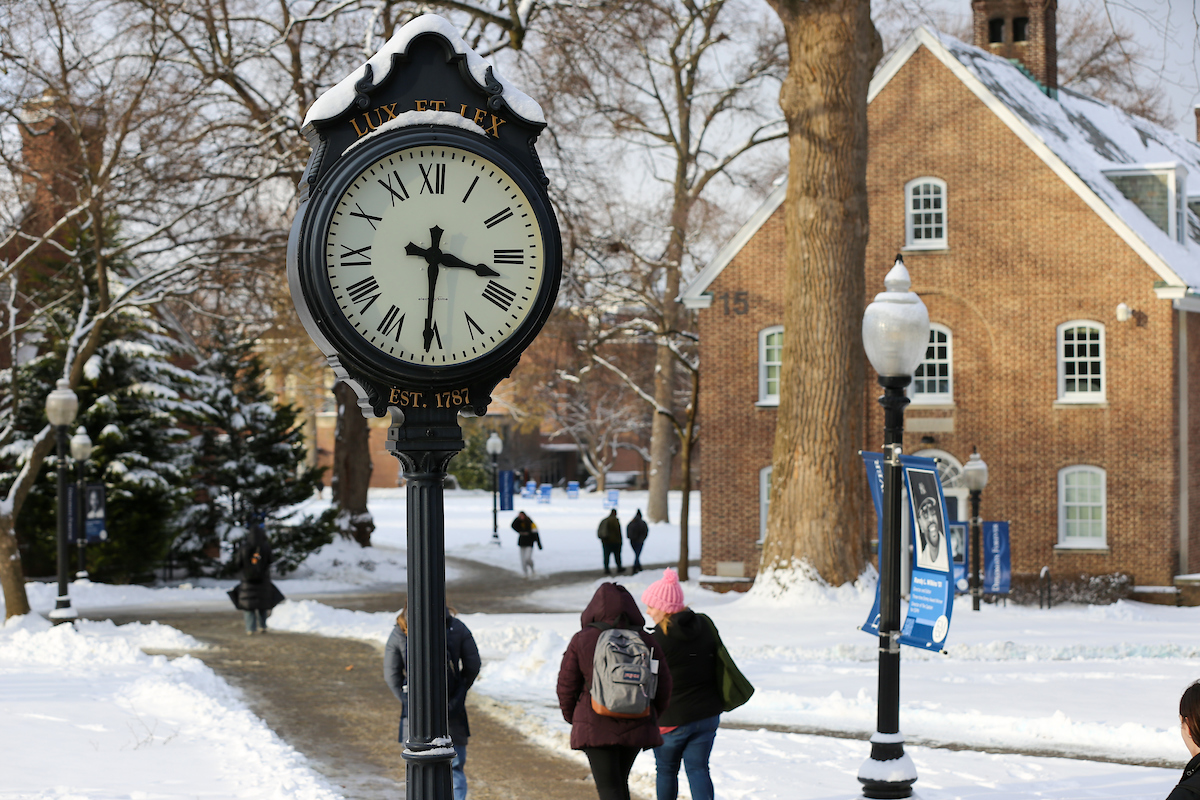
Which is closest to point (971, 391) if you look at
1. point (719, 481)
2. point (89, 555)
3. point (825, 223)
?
point (719, 481)

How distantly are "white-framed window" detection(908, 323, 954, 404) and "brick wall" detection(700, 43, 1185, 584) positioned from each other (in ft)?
0.66

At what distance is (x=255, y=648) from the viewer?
18.0m

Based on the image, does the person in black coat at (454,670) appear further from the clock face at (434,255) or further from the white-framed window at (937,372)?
the white-framed window at (937,372)

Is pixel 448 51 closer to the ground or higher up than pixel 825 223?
closer to the ground

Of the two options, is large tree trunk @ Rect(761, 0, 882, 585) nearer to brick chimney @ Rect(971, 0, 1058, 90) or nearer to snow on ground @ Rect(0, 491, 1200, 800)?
snow on ground @ Rect(0, 491, 1200, 800)

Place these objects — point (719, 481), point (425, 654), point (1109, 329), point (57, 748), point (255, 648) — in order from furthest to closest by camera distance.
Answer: point (719, 481), point (1109, 329), point (255, 648), point (57, 748), point (425, 654)

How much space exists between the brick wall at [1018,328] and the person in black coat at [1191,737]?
22758mm

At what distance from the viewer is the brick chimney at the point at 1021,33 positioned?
3253cm

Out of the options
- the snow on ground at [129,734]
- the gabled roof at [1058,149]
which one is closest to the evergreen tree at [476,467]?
the gabled roof at [1058,149]

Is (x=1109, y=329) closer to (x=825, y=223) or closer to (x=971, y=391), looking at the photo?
(x=971, y=391)

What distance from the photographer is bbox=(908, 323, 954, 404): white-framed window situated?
28109 millimetres

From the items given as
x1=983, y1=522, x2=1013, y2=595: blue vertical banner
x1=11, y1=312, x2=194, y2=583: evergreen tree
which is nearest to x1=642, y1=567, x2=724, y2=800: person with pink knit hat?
x1=983, y1=522, x2=1013, y2=595: blue vertical banner

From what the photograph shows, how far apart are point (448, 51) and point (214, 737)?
26.8 ft

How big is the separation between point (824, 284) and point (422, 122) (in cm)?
1523
